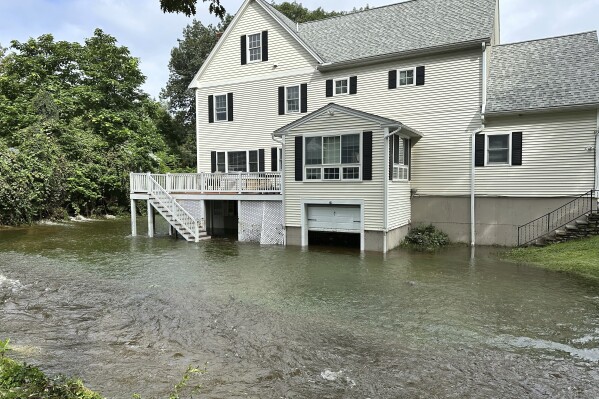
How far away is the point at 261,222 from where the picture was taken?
16.9 metres

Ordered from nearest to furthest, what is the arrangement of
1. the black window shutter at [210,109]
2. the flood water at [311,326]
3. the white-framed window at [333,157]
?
the flood water at [311,326]
the white-framed window at [333,157]
the black window shutter at [210,109]

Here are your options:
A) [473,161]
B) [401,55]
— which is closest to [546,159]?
[473,161]

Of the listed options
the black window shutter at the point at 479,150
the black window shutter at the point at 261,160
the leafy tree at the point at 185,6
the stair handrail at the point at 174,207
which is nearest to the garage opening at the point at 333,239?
the black window shutter at the point at 261,160

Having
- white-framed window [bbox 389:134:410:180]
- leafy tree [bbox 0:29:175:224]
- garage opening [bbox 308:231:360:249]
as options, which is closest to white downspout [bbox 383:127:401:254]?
white-framed window [bbox 389:134:410:180]

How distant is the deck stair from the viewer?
17438 mm

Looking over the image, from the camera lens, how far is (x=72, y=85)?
3148 cm

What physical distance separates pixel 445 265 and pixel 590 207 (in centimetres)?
Answer: 587

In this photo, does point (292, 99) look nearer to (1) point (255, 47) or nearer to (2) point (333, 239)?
(1) point (255, 47)

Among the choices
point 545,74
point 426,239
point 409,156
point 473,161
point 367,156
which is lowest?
point 426,239

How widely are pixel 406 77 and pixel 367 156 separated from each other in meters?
4.81

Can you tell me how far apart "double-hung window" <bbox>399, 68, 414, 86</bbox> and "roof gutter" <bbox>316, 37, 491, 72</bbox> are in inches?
22.2

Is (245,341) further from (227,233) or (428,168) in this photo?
(227,233)

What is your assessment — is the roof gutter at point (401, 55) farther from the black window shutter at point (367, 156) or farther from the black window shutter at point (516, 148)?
the black window shutter at point (367, 156)

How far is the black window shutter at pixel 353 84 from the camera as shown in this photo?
17.7 m
